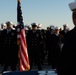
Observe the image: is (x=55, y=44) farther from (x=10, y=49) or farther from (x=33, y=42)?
(x=10, y=49)

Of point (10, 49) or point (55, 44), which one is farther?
point (55, 44)

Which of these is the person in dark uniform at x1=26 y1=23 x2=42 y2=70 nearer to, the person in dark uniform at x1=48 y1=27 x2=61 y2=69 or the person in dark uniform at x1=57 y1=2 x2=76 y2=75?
the person in dark uniform at x1=48 y1=27 x2=61 y2=69

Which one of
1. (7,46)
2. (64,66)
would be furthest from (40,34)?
(64,66)

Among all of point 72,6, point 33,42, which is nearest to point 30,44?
point 33,42

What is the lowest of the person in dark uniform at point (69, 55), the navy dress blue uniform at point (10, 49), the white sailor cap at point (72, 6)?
the navy dress blue uniform at point (10, 49)

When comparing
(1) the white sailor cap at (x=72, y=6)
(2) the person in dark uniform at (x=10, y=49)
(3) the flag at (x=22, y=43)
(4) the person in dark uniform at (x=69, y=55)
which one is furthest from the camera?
(2) the person in dark uniform at (x=10, y=49)

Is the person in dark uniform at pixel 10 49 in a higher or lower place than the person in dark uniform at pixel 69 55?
lower

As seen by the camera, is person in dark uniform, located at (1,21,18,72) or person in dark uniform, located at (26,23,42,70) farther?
person in dark uniform, located at (26,23,42,70)

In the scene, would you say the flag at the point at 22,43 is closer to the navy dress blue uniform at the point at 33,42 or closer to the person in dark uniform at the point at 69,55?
the navy dress blue uniform at the point at 33,42

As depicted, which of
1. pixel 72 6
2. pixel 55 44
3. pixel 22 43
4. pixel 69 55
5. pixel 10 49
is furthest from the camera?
pixel 55 44

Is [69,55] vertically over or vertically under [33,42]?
over

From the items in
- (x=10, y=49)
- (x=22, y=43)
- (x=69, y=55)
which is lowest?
(x=10, y=49)

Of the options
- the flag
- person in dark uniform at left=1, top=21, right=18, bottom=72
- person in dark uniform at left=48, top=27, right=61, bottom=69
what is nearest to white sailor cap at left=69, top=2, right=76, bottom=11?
the flag

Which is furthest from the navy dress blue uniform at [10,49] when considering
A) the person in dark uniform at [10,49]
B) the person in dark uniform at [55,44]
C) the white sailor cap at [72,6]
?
the white sailor cap at [72,6]
